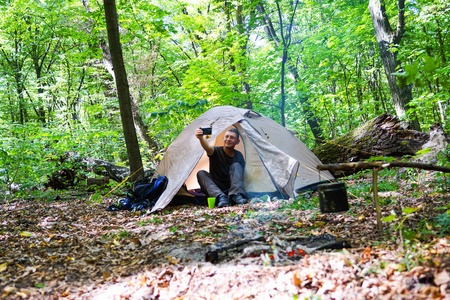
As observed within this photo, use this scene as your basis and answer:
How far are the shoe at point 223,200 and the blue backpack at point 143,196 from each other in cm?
95

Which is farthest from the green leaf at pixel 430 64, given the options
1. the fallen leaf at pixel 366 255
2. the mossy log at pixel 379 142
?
the mossy log at pixel 379 142

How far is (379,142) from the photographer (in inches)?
221

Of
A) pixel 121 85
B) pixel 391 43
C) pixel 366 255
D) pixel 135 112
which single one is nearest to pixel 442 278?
pixel 366 255

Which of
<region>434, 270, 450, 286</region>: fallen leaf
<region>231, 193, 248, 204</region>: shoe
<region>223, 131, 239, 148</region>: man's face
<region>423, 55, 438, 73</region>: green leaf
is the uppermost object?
<region>423, 55, 438, 73</region>: green leaf

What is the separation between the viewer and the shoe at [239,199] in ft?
14.6

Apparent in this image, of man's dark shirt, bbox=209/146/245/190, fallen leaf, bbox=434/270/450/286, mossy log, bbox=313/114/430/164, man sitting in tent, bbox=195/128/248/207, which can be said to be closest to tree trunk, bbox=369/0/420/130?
mossy log, bbox=313/114/430/164

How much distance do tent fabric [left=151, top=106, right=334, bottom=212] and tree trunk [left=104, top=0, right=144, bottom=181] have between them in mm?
615

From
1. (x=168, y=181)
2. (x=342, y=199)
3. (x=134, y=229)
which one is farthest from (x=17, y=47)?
(x=342, y=199)

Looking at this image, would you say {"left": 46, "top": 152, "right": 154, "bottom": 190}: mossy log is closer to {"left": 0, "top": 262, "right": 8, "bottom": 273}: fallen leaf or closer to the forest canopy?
the forest canopy

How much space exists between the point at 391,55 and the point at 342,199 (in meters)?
5.66

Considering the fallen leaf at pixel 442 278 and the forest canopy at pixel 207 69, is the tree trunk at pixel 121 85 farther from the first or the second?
the fallen leaf at pixel 442 278

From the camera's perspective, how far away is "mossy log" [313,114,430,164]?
536 cm

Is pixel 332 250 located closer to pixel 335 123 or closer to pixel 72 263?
pixel 72 263

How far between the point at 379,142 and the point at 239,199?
304 cm
